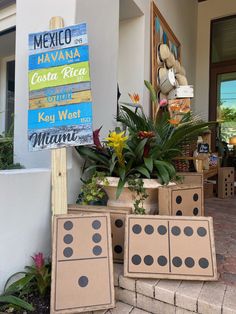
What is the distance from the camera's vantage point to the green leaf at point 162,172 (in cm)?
181

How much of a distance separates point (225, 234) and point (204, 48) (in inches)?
144

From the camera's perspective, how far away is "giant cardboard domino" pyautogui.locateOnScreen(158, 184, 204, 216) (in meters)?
1.74

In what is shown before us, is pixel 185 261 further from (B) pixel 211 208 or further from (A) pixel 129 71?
(A) pixel 129 71

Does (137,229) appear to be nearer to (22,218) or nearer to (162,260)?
(162,260)

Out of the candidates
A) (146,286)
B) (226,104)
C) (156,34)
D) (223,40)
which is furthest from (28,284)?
(223,40)

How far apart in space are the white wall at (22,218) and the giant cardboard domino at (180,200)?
0.73m

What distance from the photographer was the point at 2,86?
380cm

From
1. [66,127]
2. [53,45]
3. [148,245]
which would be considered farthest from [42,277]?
→ [53,45]

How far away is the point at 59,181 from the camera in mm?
1695

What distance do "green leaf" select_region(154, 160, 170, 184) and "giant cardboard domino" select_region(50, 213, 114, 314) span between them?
486mm

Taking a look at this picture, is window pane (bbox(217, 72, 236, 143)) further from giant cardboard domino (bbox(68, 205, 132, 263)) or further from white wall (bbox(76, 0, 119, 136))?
giant cardboard domino (bbox(68, 205, 132, 263))

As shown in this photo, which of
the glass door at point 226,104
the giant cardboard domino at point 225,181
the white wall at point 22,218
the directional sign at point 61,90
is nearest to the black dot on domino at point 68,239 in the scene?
the white wall at point 22,218

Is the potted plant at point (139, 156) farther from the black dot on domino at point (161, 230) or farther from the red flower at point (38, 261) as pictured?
the red flower at point (38, 261)

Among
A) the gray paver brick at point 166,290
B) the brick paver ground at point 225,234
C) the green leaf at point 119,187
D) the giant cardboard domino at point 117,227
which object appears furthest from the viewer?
the green leaf at point 119,187
